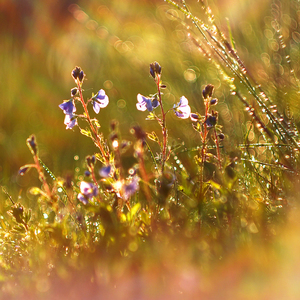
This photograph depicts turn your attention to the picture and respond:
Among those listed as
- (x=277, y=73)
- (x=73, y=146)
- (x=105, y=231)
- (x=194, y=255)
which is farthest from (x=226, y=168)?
(x=73, y=146)

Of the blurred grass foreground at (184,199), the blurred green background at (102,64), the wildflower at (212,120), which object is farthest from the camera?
the blurred green background at (102,64)

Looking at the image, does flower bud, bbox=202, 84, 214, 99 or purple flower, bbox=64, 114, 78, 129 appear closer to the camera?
flower bud, bbox=202, 84, 214, 99

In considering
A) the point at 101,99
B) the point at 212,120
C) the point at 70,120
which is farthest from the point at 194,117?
the point at 70,120

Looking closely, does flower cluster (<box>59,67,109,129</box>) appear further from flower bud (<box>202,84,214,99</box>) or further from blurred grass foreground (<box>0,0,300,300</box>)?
flower bud (<box>202,84,214,99</box>)

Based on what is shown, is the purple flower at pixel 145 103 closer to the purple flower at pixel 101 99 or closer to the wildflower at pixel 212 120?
the purple flower at pixel 101 99

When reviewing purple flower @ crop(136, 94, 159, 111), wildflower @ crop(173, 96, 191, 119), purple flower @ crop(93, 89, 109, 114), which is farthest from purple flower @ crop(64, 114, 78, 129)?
wildflower @ crop(173, 96, 191, 119)

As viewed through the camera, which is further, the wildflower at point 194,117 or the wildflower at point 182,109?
the wildflower at point 182,109

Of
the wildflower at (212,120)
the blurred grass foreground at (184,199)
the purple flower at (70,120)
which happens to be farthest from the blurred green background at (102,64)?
the wildflower at (212,120)

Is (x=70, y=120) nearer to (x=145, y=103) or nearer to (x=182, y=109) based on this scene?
(x=145, y=103)

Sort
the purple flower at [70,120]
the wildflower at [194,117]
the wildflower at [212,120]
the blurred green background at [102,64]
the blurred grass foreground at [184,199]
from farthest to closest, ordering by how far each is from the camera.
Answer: the blurred green background at [102,64], the purple flower at [70,120], the wildflower at [194,117], the wildflower at [212,120], the blurred grass foreground at [184,199]

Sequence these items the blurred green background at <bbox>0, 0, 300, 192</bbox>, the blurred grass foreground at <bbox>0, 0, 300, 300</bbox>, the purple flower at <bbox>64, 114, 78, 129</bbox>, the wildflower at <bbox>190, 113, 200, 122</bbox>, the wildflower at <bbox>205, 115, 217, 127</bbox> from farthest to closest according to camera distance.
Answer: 1. the blurred green background at <bbox>0, 0, 300, 192</bbox>
2. the purple flower at <bbox>64, 114, 78, 129</bbox>
3. the wildflower at <bbox>190, 113, 200, 122</bbox>
4. the wildflower at <bbox>205, 115, 217, 127</bbox>
5. the blurred grass foreground at <bbox>0, 0, 300, 300</bbox>
